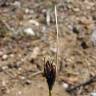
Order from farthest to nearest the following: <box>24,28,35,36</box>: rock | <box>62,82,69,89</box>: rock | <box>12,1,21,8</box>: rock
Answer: <box>12,1,21,8</box>: rock, <box>24,28,35,36</box>: rock, <box>62,82,69,89</box>: rock

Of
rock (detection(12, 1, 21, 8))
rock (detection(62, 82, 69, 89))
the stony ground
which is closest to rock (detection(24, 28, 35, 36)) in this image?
the stony ground

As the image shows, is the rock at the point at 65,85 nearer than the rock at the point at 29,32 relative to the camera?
Yes

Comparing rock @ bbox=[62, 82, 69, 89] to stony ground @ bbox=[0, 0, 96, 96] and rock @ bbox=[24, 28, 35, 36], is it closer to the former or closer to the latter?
stony ground @ bbox=[0, 0, 96, 96]

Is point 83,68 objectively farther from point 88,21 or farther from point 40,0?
point 40,0

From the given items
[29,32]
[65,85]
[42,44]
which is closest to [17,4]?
[29,32]

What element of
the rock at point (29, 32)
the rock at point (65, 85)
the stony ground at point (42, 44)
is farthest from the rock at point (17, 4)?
the rock at point (65, 85)

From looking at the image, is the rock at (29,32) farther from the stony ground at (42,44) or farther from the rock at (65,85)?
the rock at (65,85)

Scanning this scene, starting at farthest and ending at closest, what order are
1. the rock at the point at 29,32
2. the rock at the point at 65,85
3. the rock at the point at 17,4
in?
1. the rock at the point at 17,4
2. the rock at the point at 29,32
3. the rock at the point at 65,85

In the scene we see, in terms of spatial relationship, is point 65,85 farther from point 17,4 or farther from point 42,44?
point 17,4

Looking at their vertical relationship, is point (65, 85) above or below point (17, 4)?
below
